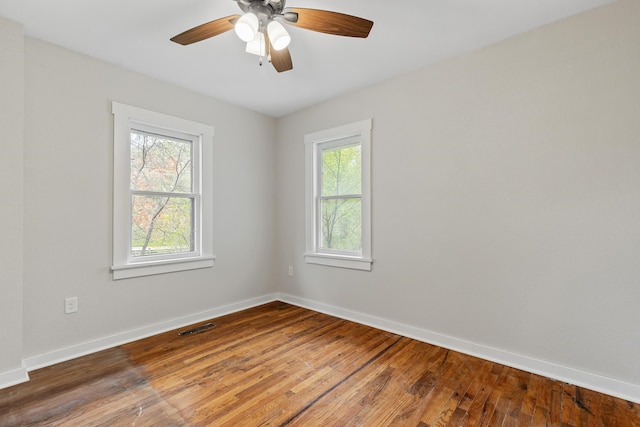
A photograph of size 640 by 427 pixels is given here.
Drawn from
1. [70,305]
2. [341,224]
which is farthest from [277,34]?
[70,305]

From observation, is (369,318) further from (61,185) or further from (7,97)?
(7,97)

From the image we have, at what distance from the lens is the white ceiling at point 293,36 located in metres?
1.98

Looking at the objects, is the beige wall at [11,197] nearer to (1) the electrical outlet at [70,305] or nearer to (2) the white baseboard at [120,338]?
(2) the white baseboard at [120,338]

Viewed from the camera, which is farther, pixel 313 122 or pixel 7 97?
pixel 313 122

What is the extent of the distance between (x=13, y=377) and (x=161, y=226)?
1.51m

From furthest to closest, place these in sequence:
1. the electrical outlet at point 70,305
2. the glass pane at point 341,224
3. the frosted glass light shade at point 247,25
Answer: the glass pane at point 341,224, the electrical outlet at point 70,305, the frosted glass light shade at point 247,25

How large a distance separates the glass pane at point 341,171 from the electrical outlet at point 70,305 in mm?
2615

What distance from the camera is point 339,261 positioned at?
11.3ft

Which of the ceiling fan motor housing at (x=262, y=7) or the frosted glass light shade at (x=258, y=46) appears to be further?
the frosted glass light shade at (x=258, y=46)

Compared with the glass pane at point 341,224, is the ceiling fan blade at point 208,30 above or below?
above

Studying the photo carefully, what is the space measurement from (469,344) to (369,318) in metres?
0.98

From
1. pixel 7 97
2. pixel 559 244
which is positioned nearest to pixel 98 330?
pixel 7 97

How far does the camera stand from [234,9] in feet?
6.53

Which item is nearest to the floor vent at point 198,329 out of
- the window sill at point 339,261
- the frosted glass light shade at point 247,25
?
the window sill at point 339,261
